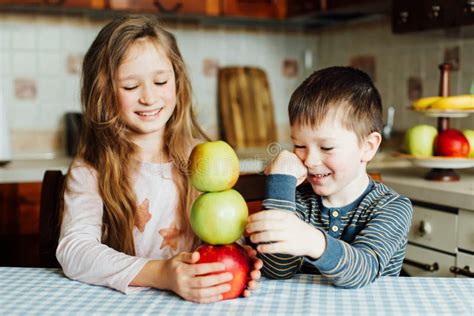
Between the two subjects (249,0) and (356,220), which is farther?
(249,0)

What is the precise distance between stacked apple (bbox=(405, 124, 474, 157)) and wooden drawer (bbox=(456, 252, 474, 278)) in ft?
1.03

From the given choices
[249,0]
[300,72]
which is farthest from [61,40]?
[300,72]

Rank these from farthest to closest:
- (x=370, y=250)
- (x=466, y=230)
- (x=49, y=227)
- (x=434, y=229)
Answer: (x=434, y=229) < (x=466, y=230) < (x=49, y=227) < (x=370, y=250)

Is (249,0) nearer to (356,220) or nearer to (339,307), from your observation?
(356,220)

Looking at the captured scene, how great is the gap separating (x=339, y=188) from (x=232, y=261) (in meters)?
0.29

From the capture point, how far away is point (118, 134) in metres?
1.32

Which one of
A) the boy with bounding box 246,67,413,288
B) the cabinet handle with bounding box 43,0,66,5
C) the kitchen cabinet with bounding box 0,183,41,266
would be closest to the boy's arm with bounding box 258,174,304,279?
the boy with bounding box 246,67,413,288

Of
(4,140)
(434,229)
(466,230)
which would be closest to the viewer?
(466,230)

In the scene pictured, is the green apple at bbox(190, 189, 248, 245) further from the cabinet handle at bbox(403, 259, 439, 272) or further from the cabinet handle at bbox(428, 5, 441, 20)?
the cabinet handle at bbox(428, 5, 441, 20)

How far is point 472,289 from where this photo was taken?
94 centimetres

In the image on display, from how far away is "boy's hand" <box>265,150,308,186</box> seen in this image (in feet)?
3.28

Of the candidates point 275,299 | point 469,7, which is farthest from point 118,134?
point 469,7

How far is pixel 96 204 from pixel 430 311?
656 mm

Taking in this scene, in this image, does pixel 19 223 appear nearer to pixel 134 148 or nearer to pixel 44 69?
pixel 44 69
